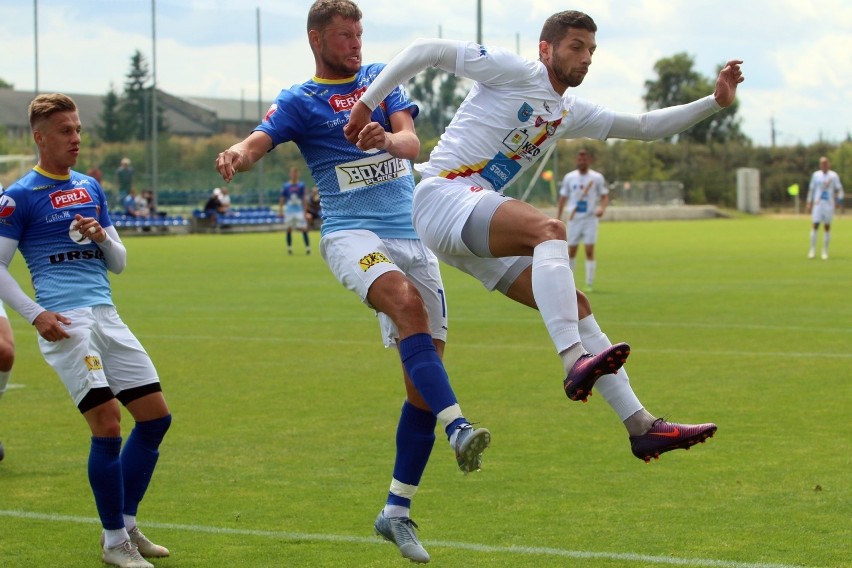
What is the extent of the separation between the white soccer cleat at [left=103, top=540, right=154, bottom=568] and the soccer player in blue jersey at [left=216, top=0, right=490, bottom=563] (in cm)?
122

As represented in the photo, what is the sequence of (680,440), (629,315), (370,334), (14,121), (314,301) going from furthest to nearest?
(14,121) → (314,301) → (629,315) → (370,334) → (680,440)

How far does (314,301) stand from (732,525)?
1477 centimetres

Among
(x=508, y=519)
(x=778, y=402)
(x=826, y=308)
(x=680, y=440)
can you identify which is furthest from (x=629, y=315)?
(x=680, y=440)

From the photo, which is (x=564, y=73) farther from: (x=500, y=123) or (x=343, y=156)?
(x=343, y=156)

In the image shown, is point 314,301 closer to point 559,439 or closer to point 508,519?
point 559,439

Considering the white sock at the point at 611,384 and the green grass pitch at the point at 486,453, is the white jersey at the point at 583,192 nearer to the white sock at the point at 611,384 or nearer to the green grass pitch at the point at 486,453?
the green grass pitch at the point at 486,453

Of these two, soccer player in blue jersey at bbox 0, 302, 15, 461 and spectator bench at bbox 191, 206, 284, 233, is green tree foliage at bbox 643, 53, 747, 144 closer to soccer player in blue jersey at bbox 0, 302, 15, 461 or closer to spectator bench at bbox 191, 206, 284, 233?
spectator bench at bbox 191, 206, 284, 233

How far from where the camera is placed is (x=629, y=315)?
18.4m

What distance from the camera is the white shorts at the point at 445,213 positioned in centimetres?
623

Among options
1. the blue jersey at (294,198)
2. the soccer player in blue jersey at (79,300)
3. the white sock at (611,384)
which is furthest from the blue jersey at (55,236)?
the blue jersey at (294,198)

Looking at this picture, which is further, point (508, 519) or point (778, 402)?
point (778, 402)

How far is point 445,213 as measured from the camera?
6.29m

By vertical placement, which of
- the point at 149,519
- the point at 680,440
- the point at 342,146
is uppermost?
the point at 342,146

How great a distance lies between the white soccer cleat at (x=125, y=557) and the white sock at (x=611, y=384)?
2493 millimetres
